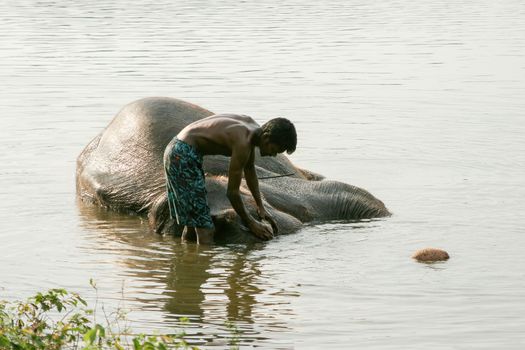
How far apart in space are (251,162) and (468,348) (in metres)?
3.24

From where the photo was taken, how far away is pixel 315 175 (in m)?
13.2

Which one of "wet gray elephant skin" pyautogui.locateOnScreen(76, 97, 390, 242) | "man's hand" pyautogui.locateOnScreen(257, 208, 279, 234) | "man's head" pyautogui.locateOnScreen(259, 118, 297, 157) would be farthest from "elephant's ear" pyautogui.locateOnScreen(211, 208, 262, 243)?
"man's head" pyautogui.locateOnScreen(259, 118, 297, 157)

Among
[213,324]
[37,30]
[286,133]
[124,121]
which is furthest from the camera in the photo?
[37,30]

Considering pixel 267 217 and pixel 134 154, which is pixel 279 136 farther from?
pixel 134 154

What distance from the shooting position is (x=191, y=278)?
995 cm

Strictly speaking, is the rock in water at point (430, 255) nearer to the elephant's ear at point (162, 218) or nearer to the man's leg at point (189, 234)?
the man's leg at point (189, 234)

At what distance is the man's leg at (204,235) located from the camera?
1077cm

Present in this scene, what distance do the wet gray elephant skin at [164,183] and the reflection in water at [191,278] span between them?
296 millimetres

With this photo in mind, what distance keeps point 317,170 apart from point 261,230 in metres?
3.45

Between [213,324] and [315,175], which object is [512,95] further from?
[213,324]

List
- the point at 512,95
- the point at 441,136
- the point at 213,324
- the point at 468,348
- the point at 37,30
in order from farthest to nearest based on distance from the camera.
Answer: the point at 37,30
the point at 512,95
the point at 441,136
the point at 213,324
the point at 468,348

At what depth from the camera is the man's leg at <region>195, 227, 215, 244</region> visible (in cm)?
1077

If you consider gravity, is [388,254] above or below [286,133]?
below

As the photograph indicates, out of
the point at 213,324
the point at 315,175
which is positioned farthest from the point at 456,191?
the point at 213,324
